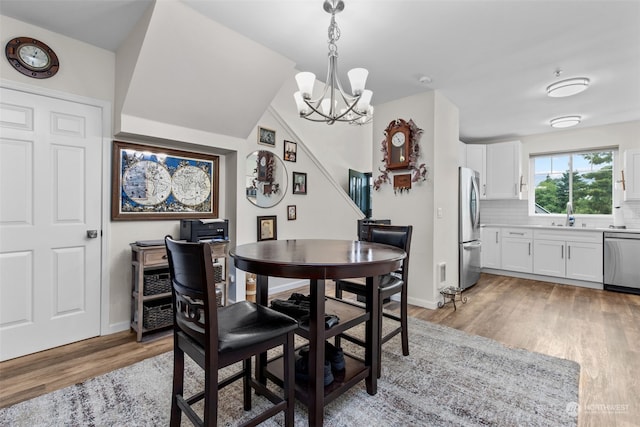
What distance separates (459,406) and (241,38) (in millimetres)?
3003

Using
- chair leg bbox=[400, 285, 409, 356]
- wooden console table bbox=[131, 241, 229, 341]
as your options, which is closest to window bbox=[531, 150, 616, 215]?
chair leg bbox=[400, 285, 409, 356]

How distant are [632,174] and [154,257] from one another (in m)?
6.33

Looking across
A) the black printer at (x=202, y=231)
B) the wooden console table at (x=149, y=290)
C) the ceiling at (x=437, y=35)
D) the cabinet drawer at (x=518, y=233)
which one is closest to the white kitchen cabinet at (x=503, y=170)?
the cabinet drawer at (x=518, y=233)

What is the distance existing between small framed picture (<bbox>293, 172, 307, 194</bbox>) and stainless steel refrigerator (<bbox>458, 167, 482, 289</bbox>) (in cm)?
207

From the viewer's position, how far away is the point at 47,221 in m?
2.41

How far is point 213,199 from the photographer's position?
339 cm

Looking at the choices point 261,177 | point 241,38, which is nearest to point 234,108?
point 241,38

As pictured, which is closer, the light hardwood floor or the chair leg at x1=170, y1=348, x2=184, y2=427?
the chair leg at x1=170, y1=348, x2=184, y2=427

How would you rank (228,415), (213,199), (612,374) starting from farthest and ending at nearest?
1. (213,199)
2. (612,374)
3. (228,415)

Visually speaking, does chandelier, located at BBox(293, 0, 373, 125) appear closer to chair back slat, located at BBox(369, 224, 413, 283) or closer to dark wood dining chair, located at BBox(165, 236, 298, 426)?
chair back slat, located at BBox(369, 224, 413, 283)

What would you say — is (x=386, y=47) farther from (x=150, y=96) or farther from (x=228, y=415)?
(x=228, y=415)

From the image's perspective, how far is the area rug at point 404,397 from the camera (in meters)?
1.61

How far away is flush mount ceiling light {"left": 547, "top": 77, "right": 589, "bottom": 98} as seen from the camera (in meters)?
3.13

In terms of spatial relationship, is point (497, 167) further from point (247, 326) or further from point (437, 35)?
point (247, 326)
